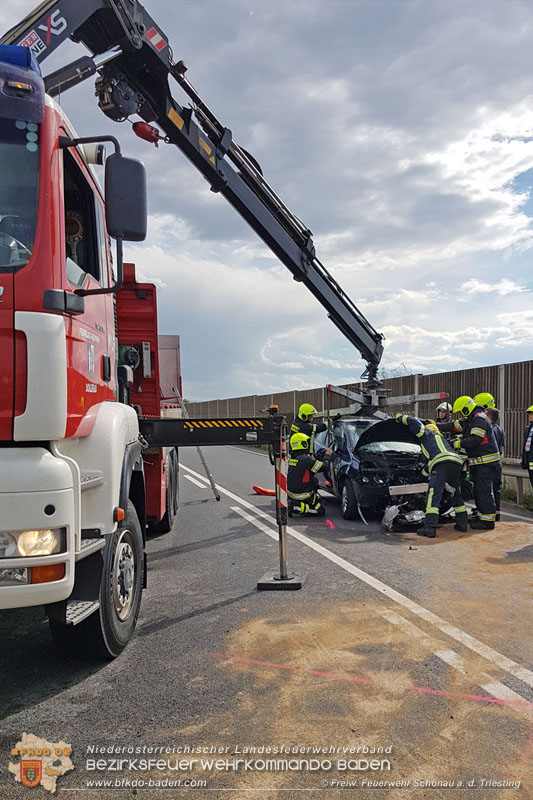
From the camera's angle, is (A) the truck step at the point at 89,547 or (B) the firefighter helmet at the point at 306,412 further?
(B) the firefighter helmet at the point at 306,412

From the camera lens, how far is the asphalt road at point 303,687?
2.79 metres

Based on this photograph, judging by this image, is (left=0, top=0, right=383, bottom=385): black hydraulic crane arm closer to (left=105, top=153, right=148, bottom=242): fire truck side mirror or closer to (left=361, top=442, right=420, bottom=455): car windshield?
(left=105, top=153, right=148, bottom=242): fire truck side mirror

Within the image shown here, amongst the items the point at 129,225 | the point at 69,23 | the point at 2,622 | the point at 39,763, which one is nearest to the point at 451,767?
the point at 39,763

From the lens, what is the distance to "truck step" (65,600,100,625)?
327 cm

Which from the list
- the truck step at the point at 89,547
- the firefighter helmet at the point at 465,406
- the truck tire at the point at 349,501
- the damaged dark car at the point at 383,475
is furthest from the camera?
the truck tire at the point at 349,501

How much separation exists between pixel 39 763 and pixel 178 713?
72 cm

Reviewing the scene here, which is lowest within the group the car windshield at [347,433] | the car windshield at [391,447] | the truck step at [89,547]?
the truck step at [89,547]

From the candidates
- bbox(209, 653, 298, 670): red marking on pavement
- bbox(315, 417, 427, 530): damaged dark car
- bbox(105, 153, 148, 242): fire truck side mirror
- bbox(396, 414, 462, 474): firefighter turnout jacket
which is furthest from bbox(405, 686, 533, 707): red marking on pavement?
bbox(396, 414, 462, 474): firefighter turnout jacket

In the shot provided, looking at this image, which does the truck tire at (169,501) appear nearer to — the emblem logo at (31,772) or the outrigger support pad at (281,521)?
the outrigger support pad at (281,521)

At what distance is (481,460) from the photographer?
8.79 meters

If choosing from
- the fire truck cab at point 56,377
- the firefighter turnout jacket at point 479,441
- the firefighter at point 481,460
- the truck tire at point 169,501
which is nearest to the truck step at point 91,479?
the fire truck cab at point 56,377

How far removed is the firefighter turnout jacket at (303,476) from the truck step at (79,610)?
20.1 ft

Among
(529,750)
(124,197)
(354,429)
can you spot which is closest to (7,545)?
(124,197)

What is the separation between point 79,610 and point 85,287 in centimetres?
187
